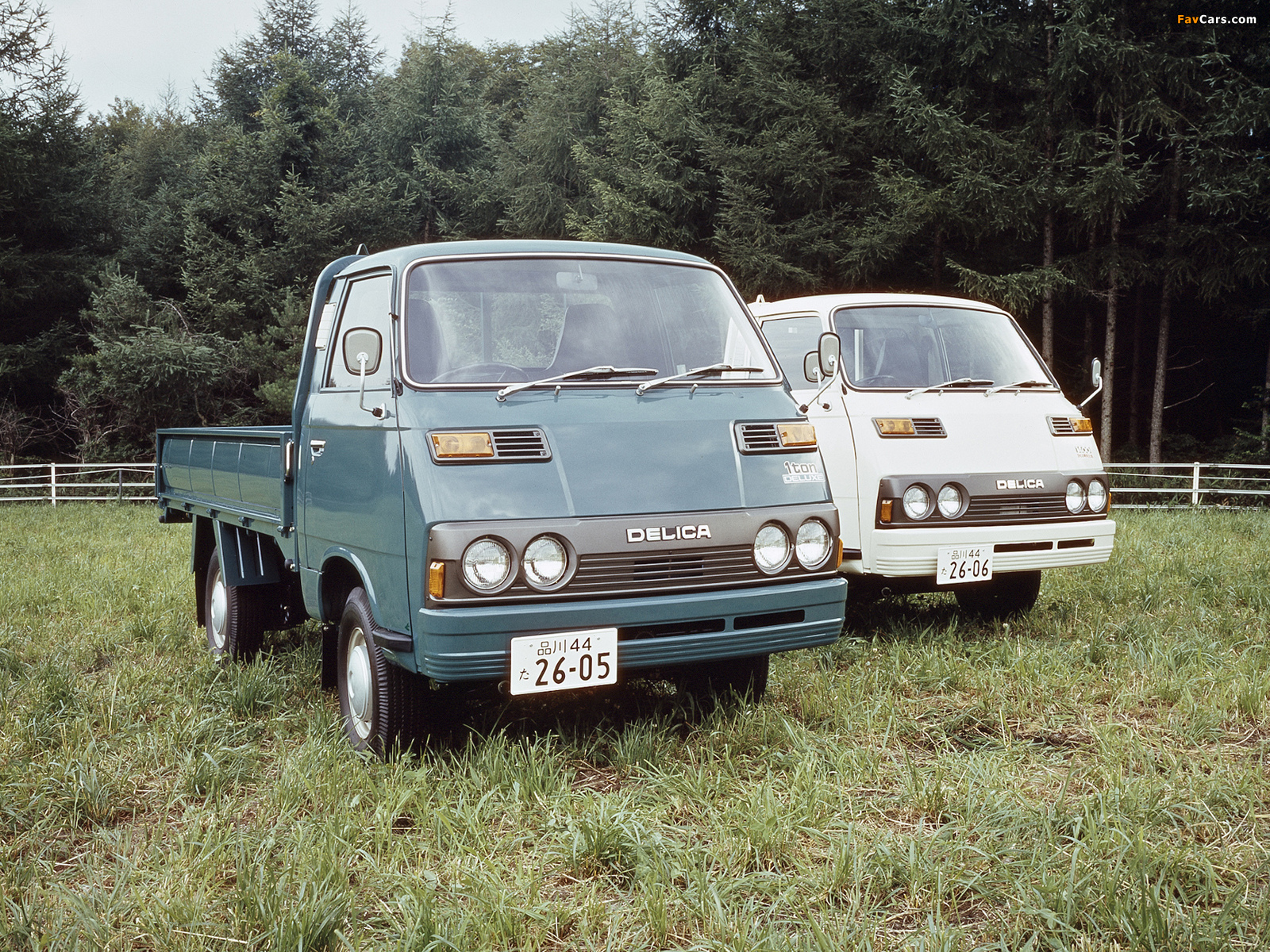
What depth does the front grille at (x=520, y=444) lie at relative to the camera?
378 centimetres

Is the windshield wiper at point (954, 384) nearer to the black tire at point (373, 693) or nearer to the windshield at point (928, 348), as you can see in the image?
the windshield at point (928, 348)

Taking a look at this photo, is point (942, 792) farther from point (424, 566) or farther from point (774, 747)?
point (424, 566)

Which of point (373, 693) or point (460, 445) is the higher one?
point (460, 445)

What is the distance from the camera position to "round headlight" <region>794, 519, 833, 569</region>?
13.5ft

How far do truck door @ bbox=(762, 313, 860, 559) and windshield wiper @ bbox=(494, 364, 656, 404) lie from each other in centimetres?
136

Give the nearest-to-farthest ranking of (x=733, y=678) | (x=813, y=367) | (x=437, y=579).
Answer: (x=437, y=579), (x=733, y=678), (x=813, y=367)

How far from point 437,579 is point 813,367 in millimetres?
2950

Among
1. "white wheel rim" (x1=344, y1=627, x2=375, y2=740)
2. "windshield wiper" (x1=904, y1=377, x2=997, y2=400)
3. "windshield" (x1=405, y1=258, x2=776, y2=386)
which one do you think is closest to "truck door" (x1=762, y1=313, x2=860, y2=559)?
"windshield wiper" (x1=904, y1=377, x2=997, y2=400)

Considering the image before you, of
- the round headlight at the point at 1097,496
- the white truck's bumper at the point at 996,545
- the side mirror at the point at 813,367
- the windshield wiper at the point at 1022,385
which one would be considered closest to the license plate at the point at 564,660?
the side mirror at the point at 813,367

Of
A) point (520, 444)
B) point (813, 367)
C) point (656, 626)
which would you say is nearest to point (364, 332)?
point (520, 444)

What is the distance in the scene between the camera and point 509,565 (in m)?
3.63

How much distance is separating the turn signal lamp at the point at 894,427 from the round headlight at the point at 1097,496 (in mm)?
1196

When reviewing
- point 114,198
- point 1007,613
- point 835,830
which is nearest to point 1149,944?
point 835,830

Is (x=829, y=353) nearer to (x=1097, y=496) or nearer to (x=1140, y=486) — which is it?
(x=1097, y=496)
